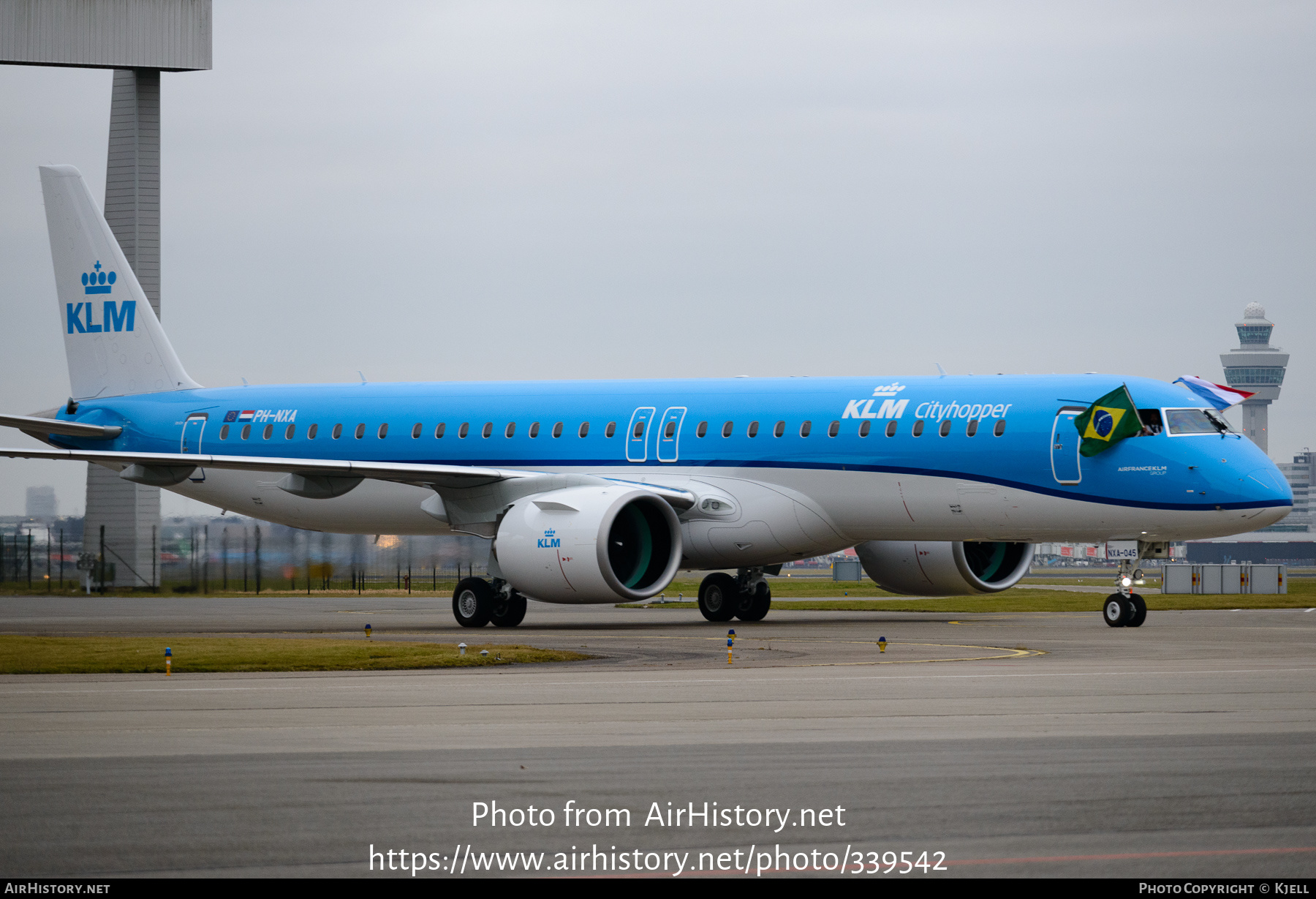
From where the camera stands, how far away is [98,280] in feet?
133

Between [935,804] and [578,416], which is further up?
[578,416]

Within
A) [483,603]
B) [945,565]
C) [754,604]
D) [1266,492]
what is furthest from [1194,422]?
[483,603]

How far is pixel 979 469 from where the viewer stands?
28797 mm

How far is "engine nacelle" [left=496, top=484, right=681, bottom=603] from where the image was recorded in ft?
94.7

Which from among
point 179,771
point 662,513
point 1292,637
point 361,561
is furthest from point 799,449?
point 179,771

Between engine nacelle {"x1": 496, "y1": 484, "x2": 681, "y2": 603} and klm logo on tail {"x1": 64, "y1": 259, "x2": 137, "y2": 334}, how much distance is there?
14302 mm

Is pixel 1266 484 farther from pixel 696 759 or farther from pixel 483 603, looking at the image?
pixel 696 759

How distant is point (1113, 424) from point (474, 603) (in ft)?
40.0

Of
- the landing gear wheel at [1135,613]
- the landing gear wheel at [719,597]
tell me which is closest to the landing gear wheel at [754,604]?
the landing gear wheel at [719,597]

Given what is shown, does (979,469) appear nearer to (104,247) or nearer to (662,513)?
(662,513)

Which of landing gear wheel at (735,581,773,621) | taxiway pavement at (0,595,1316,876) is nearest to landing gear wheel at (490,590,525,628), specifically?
landing gear wheel at (735,581,773,621)

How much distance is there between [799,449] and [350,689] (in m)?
14.6

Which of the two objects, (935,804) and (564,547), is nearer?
(935,804)

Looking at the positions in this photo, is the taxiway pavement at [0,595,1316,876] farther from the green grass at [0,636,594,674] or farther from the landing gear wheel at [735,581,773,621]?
the landing gear wheel at [735,581,773,621]
